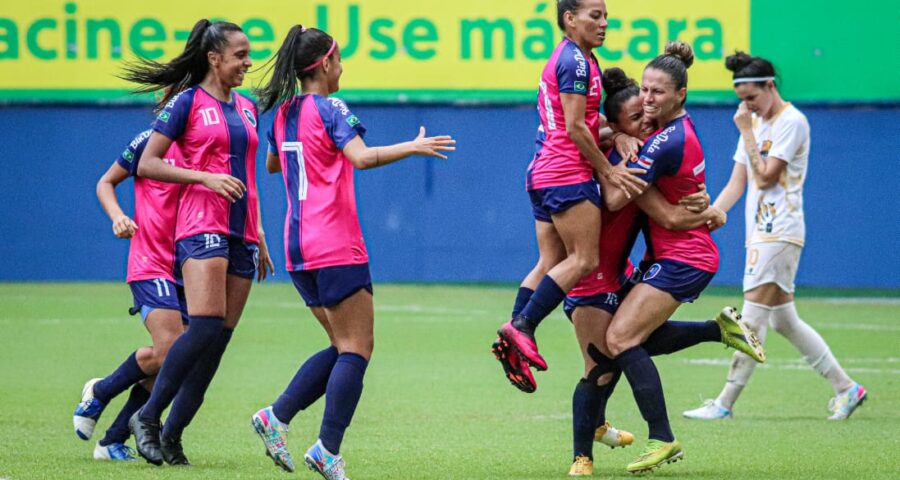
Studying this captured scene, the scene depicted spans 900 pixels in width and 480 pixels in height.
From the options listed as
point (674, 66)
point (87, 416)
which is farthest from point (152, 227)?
point (674, 66)

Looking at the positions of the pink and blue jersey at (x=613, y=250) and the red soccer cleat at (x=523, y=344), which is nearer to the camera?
the red soccer cleat at (x=523, y=344)

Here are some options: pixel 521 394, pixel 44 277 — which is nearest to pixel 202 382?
pixel 521 394

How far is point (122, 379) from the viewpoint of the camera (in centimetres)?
764

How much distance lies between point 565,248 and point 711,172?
1366 centimetres

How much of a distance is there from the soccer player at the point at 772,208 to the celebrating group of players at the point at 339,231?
89.9 inches

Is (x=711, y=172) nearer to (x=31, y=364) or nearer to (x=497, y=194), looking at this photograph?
(x=497, y=194)

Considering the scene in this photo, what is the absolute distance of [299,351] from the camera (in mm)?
13047

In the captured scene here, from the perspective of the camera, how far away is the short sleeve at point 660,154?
22.9 ft

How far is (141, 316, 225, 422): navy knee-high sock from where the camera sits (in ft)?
23.3

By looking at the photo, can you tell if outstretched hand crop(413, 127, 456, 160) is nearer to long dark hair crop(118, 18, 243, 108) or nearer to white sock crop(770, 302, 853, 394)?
long dark hair crop(118, 18, 243, 108)

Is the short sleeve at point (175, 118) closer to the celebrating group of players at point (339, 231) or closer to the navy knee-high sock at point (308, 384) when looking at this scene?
the celebrating group of players at point (339, 231)

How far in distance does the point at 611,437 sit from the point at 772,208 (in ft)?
8.95

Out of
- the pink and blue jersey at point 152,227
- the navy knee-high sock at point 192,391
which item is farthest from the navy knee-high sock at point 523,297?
the pink and blue jersey at point 152,227

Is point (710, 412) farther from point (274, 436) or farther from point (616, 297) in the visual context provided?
point (274, 436)
